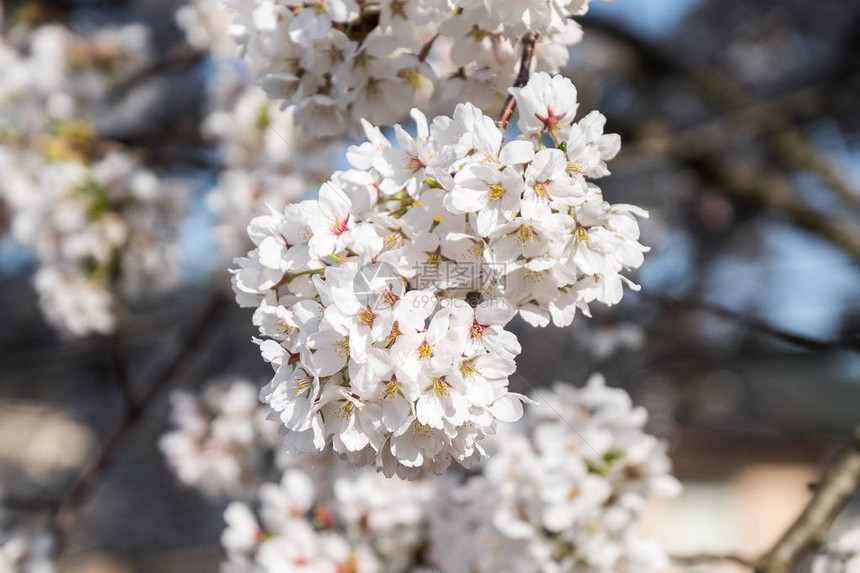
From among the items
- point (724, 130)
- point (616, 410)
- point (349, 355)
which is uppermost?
point (724, 130)

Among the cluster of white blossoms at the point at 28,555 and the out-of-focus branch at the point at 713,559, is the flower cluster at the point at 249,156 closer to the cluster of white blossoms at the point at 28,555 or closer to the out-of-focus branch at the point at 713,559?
the cluster of white blossoms at the point at 28,555

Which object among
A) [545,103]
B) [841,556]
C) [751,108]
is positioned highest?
[751,108]

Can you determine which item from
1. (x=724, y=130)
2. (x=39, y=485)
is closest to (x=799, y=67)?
(x=724, y=130)

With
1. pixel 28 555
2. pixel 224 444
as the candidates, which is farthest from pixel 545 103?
pixel 28 555

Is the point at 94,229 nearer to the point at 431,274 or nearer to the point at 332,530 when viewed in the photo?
the point at 332,530

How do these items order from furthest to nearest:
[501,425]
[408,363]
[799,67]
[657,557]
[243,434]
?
[799,67] < [243,434] < [501,425] < [657,557] < [408,363]

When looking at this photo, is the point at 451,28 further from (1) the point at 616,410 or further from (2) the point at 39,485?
(2) the point at 39,485
